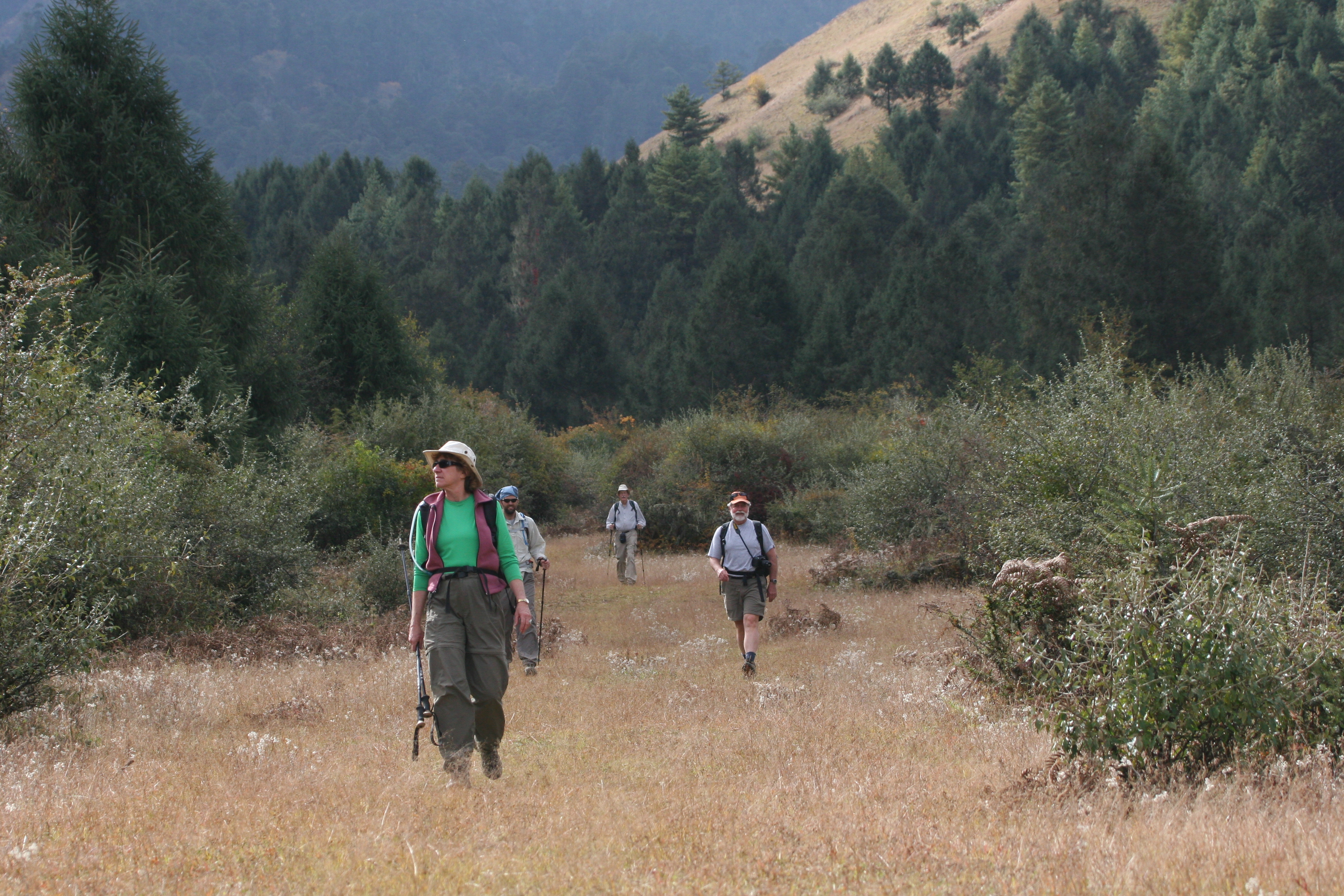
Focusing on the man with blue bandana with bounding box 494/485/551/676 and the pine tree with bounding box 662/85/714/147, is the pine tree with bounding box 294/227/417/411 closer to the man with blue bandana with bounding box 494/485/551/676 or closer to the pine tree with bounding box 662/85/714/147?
the man with blue bandana with bounding box 494/485/551/676

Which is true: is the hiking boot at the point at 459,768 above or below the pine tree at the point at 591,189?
below

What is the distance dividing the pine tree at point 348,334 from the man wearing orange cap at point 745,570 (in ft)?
75.0

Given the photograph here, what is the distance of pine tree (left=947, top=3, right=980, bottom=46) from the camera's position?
11788 centimetres

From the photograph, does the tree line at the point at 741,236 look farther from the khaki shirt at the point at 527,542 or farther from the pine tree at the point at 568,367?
the khaki shirt at the point at 527,542

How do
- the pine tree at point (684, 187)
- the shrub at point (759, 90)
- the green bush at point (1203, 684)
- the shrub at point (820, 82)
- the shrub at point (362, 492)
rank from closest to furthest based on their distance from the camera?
A: the green bush at point (1203, 684) → the shrub at point (362, 492) → the pine tree at point (684, 187) → the shrub at point (820, 82) → the shrub at point (759, 90)

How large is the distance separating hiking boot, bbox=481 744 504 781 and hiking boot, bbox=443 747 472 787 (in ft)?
0.85

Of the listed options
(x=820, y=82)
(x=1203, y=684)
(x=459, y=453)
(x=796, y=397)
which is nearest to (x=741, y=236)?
(x=796, y=397)

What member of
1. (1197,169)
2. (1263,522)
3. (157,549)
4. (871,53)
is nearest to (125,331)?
(157,549)

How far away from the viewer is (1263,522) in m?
10.5

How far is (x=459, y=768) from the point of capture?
244 inches

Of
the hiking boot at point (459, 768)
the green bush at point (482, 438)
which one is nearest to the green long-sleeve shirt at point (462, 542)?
the hiking boot at point (459, 768)

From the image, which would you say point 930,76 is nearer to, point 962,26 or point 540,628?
point 962,26

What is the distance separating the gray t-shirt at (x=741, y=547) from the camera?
11.0m

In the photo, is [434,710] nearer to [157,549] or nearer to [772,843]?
[772,843]
